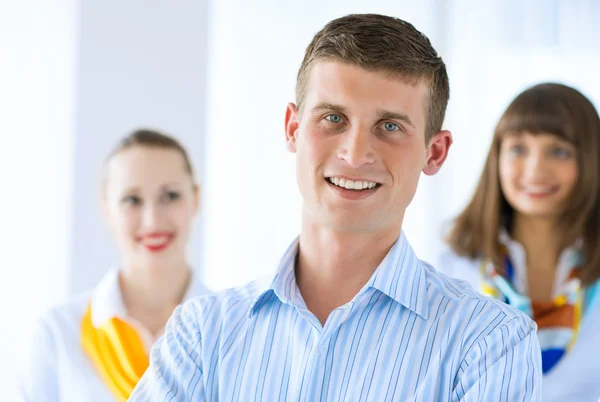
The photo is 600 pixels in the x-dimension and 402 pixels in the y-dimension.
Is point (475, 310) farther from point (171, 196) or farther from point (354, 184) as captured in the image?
point (171, 196)

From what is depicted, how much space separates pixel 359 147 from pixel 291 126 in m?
0.24

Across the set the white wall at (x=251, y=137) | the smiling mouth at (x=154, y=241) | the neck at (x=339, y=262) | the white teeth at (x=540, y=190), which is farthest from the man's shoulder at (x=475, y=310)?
the white wall at (x=251, y=137)

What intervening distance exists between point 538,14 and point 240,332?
11.6ft

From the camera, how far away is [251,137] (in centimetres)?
451

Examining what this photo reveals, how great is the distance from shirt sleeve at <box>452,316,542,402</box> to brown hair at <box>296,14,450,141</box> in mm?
407

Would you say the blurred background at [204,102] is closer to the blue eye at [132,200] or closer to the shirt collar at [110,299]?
the shirt collar at [110,299]

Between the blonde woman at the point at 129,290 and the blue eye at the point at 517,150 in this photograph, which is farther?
the blue eye at the point at 517,150

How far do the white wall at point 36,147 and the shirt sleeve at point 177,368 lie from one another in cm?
260

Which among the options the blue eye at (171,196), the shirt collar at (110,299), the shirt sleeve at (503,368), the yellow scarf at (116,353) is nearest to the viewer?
the shirt sleeve at (503,368)

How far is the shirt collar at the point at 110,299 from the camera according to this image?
2533 mm

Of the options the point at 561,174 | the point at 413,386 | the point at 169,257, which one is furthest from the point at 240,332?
the point at 561,174

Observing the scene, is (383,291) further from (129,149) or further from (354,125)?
(129,149)

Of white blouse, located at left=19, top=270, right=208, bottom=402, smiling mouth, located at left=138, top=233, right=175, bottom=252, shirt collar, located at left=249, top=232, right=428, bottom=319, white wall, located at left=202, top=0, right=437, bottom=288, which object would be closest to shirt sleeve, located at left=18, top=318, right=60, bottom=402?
white blouse, located at left=19, top=270, right=208, bottom=402

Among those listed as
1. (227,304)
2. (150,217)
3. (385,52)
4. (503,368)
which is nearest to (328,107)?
(385,52)
